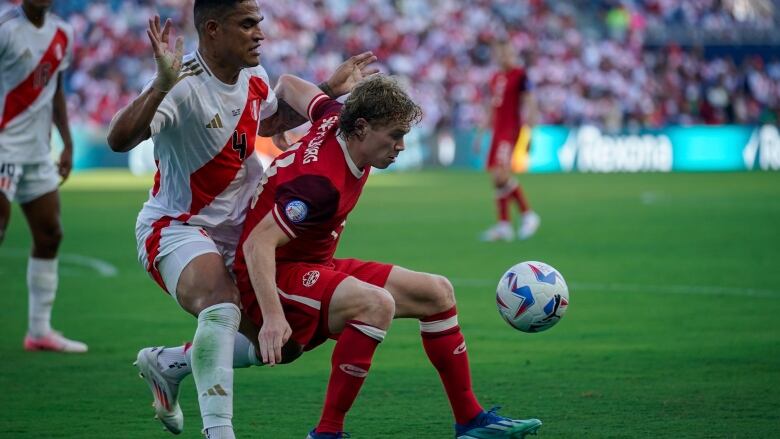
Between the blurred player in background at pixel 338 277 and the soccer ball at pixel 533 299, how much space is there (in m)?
0.62

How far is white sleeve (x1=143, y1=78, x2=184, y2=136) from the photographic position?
5098 mm

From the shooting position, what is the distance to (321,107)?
5.79 meters

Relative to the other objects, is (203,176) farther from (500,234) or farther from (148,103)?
(500,234)

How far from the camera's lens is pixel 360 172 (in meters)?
5.33

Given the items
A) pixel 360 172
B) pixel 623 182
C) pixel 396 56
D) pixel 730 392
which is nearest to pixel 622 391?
pixel 730 392

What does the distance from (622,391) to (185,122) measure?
294cm

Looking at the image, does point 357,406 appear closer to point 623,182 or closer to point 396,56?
point 623,182

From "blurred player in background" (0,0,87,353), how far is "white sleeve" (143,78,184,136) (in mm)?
3147

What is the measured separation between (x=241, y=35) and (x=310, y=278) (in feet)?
3.78

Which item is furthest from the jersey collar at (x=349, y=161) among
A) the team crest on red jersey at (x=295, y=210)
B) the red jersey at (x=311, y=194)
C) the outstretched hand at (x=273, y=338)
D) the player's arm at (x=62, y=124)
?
the player's arm at (x=62, y=124)

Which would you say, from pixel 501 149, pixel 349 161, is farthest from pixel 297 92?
pixel 501 149

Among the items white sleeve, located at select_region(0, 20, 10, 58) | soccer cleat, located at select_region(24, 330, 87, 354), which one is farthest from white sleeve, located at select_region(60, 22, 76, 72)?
soccer cleat, located at select_region(24, 330, 87, 354)

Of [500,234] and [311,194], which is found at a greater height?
[311,194]

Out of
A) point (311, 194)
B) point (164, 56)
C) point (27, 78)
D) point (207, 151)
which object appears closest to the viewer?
point (164, 56)
